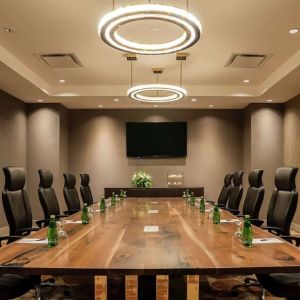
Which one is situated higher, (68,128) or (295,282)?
(68,128)

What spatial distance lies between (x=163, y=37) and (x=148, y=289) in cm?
352

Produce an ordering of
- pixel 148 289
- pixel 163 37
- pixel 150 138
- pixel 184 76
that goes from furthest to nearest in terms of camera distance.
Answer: pixel 150 138 → pixel 184 76 → pixel 163 37 → pixel 148 289

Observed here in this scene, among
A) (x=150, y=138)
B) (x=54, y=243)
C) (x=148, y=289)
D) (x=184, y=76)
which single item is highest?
(x=184, y=76)

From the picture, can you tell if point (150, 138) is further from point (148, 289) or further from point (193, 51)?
point (148, 289)

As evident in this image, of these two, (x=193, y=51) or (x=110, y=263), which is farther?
(x=193, y=51)

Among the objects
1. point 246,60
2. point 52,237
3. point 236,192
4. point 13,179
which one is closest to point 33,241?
point 52,237

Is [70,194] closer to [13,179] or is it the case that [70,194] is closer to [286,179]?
[13,179]

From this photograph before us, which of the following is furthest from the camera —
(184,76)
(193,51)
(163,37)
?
(184,76)

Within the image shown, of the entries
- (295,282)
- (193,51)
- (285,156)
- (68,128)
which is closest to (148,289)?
(295,282)

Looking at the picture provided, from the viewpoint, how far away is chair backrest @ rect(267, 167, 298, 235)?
3.27 m

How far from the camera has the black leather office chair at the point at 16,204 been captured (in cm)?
319

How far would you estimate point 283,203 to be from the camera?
11.3 feet

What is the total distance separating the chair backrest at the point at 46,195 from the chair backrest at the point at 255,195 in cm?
238

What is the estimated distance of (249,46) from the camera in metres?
5.32
